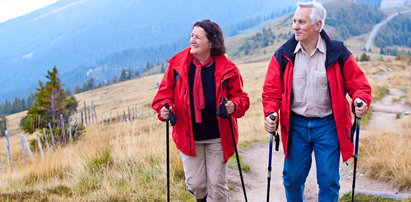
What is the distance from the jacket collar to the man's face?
14cm

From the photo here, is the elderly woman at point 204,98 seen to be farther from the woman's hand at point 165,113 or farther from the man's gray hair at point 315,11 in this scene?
the man's gray hair at point 315,11

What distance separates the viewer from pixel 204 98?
13.5ft

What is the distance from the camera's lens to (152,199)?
5008mm

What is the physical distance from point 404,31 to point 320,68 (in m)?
212

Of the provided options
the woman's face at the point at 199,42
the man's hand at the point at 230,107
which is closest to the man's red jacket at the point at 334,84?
the man's hand at the point at 230,107

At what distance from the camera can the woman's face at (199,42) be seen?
4.09 metres

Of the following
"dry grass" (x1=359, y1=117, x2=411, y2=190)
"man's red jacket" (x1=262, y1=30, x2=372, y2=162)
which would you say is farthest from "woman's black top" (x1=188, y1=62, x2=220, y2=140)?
"dry grass" (x1=359, y1=117, x2=411, y2=190)

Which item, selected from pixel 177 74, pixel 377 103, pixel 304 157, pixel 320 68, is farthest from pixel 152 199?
pixel 377 103

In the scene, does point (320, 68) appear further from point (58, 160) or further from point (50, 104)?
point (50, 104)

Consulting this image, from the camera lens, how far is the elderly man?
12.2ft

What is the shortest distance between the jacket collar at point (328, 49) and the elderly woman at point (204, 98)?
0.58m

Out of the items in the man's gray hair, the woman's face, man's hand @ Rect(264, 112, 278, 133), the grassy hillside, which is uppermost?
the man's gray hair

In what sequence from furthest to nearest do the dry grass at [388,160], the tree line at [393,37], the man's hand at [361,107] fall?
the tree line at [393,37]
the dry grass at [388,160]
the man's hand at [361,107]

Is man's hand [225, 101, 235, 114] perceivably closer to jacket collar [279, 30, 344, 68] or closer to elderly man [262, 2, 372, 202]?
elderly man [262, 2, 372, 202]
